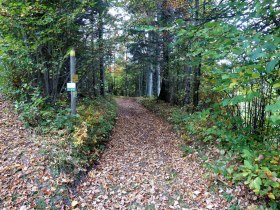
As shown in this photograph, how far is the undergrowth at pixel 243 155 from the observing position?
3328mm

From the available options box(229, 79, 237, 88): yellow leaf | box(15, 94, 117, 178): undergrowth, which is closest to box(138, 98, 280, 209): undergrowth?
box(229, 79, 237, 88): yellow leaf

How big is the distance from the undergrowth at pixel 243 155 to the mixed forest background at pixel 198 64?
0.06 ft

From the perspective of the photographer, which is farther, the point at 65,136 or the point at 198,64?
the point at 198,64

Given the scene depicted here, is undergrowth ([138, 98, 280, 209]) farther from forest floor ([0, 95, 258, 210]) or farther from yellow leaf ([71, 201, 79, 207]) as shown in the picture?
yellow leaf ([71, 201, 79, 207])

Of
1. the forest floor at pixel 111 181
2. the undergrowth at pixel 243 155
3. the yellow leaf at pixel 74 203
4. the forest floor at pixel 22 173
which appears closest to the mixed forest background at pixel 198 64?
the undergrowth at pixel 243 155

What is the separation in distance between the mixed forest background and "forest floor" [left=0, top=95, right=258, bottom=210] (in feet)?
2.09

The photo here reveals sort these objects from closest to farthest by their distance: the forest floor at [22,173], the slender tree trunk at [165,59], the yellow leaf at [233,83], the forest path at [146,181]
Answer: the yellow leaf at [233,83] < the forest floor at [22,173] < the forest path at [146,181] < the slender tree trunk at [165,59]

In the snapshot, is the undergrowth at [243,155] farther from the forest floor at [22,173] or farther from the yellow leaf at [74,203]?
the forest floor at [22,173]

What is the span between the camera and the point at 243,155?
12.4 ft

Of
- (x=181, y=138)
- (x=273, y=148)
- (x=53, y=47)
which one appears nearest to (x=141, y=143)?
(x=181, y=138)

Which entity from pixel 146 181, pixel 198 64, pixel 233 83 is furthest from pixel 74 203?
pixel 198 64

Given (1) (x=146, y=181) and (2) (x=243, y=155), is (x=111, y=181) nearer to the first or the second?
(1) (x=146, y=181)

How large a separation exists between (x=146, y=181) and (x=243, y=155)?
2072 mm

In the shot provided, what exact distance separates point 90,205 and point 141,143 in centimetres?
321
